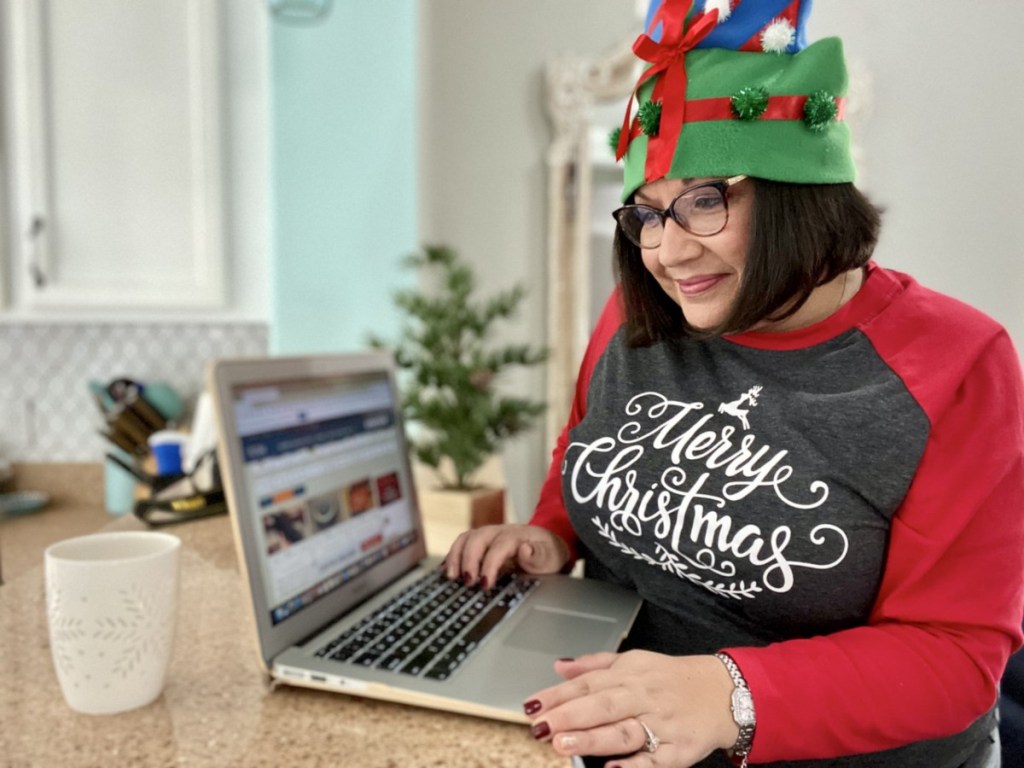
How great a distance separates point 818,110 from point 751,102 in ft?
0.22

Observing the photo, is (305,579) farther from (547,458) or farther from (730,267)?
(547,458)

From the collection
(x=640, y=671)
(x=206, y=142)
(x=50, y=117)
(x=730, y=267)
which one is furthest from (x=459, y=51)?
(x=640, y=671)

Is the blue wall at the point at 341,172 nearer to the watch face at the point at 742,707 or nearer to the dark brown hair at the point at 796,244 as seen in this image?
the dark brown hair at the point at 796,244

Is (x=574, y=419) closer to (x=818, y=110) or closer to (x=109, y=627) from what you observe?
(x=818, y=110)

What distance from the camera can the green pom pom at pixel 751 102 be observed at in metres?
0.72

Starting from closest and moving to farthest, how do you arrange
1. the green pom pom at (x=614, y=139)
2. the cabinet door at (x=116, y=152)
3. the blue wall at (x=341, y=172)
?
the green pom pom at (x=614, y=139) < the cabinet door at (x=116, y=152) < the blue wall at (x=341, y=172)

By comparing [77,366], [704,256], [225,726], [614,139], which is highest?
[614,139]

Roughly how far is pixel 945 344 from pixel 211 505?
1.03 metres

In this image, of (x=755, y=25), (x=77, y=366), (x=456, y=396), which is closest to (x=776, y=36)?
(x=755, y=25)

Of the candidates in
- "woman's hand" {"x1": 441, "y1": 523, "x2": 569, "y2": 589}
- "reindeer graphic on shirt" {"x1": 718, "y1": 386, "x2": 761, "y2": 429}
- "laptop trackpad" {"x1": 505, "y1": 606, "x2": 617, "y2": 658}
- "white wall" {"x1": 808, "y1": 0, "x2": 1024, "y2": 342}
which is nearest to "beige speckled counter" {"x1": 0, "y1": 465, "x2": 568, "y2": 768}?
"laptop trackpad" {"x1": 505, "y1": 606, "x2": 617, "y2": 658}

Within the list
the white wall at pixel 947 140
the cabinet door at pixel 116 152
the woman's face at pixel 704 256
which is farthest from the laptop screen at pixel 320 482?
the white wall at pixel 947 140

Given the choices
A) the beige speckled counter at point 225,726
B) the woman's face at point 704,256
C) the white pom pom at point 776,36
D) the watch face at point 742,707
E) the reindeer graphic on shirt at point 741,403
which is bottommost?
the beige speckled counter at point 225,726

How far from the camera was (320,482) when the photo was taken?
2.64 feet

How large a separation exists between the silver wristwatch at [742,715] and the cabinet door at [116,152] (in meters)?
1.78
